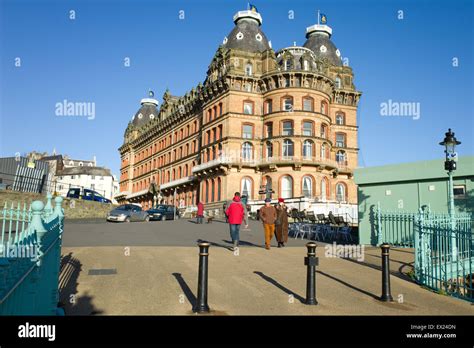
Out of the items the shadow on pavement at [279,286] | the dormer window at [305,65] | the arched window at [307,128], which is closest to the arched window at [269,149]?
the arched window at [307,128]

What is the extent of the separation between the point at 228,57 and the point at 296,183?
637 inches

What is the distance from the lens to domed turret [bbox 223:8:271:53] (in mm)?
46562

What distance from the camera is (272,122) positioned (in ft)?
141

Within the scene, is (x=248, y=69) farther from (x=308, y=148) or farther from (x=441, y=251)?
(x=441, y=251)

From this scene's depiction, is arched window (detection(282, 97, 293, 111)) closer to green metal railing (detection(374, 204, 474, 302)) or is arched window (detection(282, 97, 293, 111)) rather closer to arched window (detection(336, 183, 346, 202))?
arched window (detection(336, 183, 346, 202))

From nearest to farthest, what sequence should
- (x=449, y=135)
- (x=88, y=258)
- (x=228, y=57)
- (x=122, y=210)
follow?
(x=88, y=258)
(x=449, y=135)
(x=122, y=210)
(x=228, y=57)

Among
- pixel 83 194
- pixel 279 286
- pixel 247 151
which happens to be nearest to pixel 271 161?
pixel 247 151

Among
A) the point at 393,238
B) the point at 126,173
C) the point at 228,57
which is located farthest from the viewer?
the point at 126,173

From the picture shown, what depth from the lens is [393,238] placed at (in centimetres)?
1538

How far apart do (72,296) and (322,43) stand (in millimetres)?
51485

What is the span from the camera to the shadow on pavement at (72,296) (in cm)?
632
